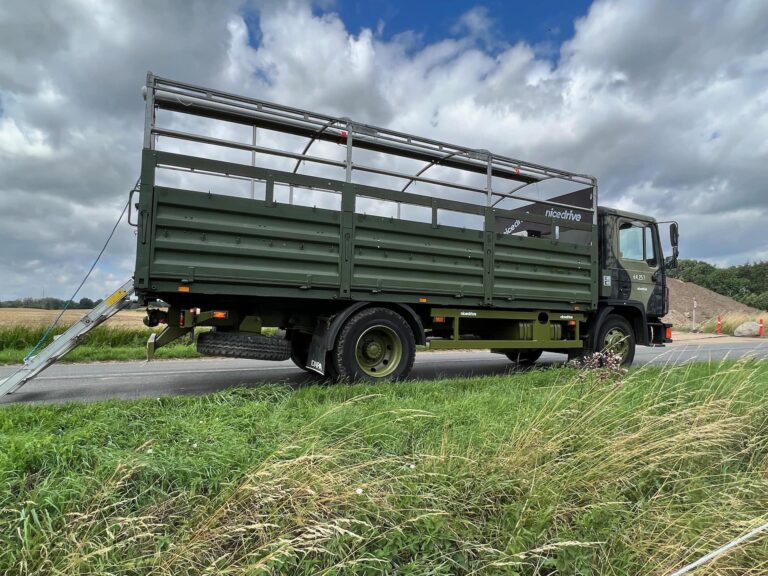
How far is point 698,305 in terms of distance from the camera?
4209cm

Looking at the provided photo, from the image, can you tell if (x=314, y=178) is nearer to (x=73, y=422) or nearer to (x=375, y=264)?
(x=375, y=264)

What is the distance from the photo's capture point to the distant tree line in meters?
65.0

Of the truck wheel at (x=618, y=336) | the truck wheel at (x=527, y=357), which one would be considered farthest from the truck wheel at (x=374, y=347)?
the truck wheel at (x=618, y=336)

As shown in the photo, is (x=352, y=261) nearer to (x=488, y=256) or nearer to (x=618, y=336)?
(x=488, y=256)

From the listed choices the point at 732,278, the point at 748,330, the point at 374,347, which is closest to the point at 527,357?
the point at 374,347

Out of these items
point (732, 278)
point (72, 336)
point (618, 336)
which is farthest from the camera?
point (732, 278)

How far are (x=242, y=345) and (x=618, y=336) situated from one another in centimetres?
624

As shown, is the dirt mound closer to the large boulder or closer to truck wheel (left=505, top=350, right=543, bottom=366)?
the large boulder

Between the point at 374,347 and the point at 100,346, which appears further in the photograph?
the point at 100,346

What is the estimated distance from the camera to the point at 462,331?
7273 millimetres

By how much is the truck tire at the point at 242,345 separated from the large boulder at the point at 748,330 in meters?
26.4

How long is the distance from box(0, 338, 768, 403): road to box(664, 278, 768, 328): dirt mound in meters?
32.2

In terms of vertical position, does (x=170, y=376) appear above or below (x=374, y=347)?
below

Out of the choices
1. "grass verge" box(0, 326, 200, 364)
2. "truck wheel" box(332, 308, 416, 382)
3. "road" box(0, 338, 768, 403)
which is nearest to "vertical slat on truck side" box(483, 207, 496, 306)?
"truck wheel" box(332, 308, 416, 382)
